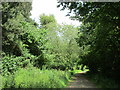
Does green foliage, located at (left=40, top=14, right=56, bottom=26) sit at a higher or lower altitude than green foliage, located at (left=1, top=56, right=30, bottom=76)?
higher

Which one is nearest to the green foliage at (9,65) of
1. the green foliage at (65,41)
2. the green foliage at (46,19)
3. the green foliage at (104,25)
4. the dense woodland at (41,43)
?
the dense woodland at (41,43)

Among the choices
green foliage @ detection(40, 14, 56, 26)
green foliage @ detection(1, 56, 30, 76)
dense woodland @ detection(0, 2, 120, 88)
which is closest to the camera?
dense woodland @ detection(0, 2, 120, 88)

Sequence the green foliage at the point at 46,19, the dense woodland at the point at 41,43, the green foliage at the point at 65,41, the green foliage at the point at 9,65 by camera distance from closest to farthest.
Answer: the dense woodland at the point at 41,43 < the green foliage at the point at 9,65 < the green foliage at the point at 65,41 < the green foliage at the point at 46,19

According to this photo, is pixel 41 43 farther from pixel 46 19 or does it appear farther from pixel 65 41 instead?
pixel 46 19

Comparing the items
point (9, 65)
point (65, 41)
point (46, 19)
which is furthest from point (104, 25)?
point (46, 19)

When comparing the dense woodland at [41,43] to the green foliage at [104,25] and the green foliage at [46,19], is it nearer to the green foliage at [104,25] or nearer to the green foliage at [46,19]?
the green foliage at [104,25]

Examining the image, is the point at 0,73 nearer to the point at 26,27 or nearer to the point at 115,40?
the point at 26,27

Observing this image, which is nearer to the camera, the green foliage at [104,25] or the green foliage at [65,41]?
the green foliage at [104,25]

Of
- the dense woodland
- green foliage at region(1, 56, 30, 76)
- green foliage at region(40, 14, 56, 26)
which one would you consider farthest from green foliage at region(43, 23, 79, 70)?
green foliage at region(1, 56, 30, 76)

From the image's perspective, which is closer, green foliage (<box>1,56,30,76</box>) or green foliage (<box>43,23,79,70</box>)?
green foliage (<box>1,56,30,76</box>)

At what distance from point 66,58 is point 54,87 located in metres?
16.8

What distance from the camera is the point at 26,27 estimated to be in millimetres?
11961

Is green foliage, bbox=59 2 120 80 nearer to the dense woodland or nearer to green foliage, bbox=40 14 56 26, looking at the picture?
the dense woodland

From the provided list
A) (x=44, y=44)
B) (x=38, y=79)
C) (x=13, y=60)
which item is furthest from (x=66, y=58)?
(x=38, y=79)
